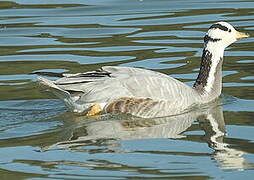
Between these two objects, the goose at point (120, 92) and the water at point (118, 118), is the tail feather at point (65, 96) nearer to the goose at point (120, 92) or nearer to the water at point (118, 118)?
the goose at point (120, 92)

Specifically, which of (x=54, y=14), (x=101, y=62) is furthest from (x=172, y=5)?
(x=101, y=62)

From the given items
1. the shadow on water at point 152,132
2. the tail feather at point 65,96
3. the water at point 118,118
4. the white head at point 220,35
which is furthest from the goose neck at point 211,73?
the tail feather at point 65,96

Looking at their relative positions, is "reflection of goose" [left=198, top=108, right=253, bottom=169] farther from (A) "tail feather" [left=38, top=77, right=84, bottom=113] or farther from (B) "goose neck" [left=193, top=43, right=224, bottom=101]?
(A) "tail feather" [left=38, top=77, right=84, bottom=113]

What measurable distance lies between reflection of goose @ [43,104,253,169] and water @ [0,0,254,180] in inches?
0.5

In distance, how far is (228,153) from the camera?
11125 mm

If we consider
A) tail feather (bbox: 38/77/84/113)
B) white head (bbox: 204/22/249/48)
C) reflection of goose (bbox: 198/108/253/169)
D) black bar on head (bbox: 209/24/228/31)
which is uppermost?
black bar on head (bbox: 209/24/228/31)

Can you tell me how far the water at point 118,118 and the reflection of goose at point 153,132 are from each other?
1 centimetres

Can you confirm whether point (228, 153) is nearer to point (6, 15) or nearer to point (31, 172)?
point (31, 172)

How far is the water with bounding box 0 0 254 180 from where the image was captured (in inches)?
416

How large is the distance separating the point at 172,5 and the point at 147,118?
30.0 feet

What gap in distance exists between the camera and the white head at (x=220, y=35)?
14250mm

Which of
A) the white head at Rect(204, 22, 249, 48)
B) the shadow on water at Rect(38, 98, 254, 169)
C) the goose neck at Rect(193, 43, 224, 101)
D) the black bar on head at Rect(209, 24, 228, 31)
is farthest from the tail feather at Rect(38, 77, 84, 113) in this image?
the black bar on head at Rect(209, 24, 228, 31)

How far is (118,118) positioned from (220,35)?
7.60 feet

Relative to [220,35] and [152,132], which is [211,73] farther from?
[152,132]
